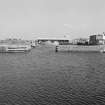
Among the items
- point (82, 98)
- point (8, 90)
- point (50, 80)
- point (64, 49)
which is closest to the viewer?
point (82, 98)

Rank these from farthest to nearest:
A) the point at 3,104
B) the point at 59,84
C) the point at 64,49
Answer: the point at 64,49 < the point at 59,84 < the point at 3,104

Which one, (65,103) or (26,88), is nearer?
(65,103)

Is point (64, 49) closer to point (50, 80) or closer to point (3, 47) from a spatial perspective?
point (3, 47)

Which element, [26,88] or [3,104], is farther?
[26,88]

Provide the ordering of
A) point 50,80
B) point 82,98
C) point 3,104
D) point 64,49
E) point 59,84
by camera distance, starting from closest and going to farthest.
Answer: point 3,104 < point 82,98 < point 59,84 < point 50,80 < point 64,49

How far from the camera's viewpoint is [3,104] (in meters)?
21.8

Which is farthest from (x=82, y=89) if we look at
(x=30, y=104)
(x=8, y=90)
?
(x=8, y=90)

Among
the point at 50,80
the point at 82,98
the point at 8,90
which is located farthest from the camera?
the point at 50,80

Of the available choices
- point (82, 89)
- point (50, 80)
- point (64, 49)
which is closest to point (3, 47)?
point (64, 49)

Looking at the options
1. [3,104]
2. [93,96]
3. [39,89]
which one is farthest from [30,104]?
[93,96]

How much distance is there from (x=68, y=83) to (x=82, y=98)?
A: 769 cm

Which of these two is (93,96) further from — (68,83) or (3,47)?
(3,47)

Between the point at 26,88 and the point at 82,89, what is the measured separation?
904 centimetres

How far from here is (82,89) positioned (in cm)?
2806
